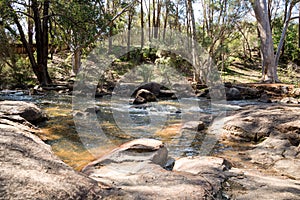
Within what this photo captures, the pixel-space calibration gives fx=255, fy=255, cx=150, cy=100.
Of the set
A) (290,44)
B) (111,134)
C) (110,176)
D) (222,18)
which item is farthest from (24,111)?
(290,44)

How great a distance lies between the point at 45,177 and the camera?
2.09 metres

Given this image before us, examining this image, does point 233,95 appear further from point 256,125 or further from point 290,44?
point 290,44

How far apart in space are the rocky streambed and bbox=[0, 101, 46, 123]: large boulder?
2.95 meters

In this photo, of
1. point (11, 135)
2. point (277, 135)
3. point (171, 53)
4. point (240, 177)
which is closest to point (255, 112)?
point (277, 135)

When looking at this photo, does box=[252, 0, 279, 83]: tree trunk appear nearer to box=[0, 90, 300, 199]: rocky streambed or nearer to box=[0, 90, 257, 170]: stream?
box=[0, 90, 257, 170]: stream

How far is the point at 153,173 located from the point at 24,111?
459cm

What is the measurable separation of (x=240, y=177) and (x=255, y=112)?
3.62 meters

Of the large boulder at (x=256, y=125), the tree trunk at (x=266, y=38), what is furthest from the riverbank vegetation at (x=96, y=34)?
the large boulder at (x=256, y=125)

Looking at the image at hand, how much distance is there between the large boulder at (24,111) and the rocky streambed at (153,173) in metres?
2.95

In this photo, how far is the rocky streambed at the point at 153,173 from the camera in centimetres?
204

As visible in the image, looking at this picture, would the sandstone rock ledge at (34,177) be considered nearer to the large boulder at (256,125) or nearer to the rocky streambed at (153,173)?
the rocky streambed at (153,173)

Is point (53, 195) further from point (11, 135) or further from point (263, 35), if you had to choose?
point (263, 35)

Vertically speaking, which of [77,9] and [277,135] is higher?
[77,9]

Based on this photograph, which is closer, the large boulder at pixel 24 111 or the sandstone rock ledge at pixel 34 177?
the sandstone rock ledge at pixel 34 177
